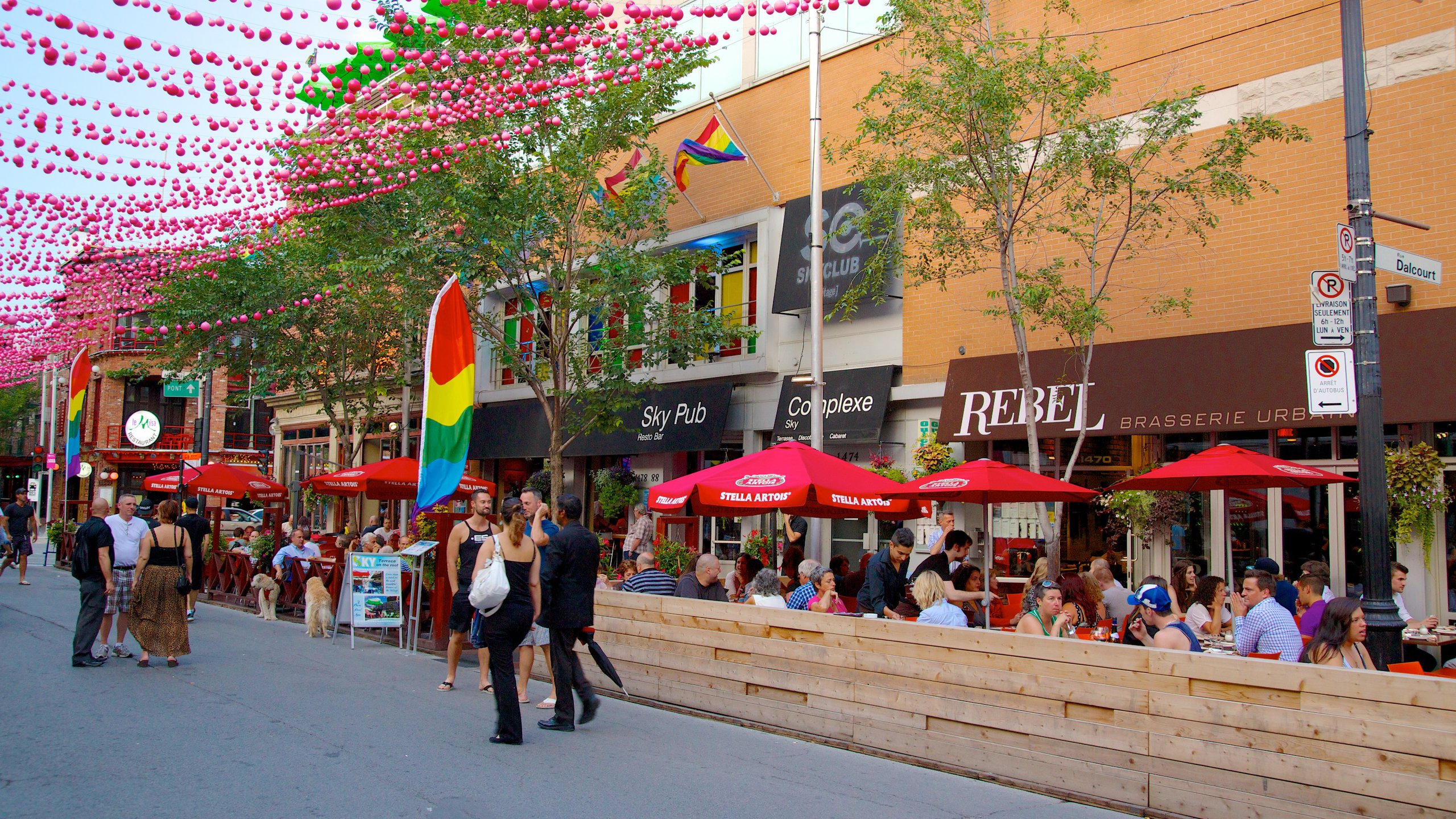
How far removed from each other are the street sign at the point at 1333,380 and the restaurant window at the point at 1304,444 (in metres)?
4.53

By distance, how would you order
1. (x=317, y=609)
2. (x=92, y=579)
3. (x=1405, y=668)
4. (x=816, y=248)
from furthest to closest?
(x=816, y=248)
(x=317, y=609)
(x=92, y=579)
(x=1405, y=668)

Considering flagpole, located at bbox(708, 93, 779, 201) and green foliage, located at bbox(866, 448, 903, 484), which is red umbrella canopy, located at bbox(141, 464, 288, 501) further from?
green foliage, located at bbox(866, 448, 903, 484)

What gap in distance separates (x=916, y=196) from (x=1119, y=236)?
11.3 feet

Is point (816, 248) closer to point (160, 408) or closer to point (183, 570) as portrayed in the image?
point (183, 570)

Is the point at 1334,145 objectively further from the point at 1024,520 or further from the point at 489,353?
the point at 489,353

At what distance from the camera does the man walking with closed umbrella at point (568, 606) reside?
7949mm

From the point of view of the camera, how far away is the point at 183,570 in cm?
1084

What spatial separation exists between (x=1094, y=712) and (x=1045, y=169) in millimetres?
8069

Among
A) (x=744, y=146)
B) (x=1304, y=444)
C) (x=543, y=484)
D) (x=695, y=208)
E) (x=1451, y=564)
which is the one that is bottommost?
(x=1451, y=564)

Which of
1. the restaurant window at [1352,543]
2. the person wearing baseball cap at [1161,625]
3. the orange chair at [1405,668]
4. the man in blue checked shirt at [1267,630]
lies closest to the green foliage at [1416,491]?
the restaurant window at [1352,543]

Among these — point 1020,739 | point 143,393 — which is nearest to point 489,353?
point 1020,739

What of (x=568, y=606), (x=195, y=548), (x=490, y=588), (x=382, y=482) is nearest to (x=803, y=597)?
(x=568, y=606)

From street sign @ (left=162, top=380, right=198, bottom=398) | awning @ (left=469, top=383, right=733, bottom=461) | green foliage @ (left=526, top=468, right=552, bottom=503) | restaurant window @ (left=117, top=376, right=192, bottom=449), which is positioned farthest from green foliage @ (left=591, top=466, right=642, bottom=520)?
restaurant window @ (left=117, top=376, right=192, bottom=449)

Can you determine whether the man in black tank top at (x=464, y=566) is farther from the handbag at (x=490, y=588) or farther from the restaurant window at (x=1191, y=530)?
the restaurant window at (x=1191, y=530)
